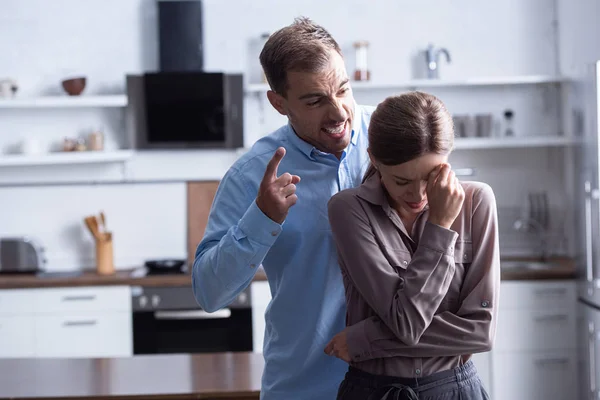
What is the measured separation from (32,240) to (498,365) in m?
3.06

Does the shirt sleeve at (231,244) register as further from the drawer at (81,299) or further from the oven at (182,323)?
the drawer at (81,299)

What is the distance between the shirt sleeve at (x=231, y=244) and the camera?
1554 mm

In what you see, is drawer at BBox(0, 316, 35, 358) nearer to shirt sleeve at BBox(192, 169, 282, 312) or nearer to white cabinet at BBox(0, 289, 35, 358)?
white cabinet at BBox(0, 289, 35, 358)

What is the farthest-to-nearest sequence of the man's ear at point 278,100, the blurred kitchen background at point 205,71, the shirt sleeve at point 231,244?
the blurred kitchen background at point 205,71 < the man's ear at point 278,100 < the shirt sleeve at point 231,244

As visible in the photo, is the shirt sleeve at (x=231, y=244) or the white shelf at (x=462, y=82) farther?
the white shelf at (x=462, y=82)

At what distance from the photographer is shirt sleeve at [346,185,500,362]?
149 centimetres

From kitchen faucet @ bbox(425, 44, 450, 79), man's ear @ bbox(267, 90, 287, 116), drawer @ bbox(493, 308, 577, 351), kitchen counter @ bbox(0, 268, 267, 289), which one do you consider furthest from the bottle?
man's ear @ bbox(267, 90, 287, 116)

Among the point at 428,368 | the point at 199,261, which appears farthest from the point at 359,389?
the point at 199,261

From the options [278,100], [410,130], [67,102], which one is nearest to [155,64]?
[67,102]

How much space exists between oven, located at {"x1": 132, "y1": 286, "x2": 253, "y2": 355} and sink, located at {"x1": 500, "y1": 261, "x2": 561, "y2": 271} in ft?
5.50

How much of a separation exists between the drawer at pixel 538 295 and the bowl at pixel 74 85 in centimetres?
296

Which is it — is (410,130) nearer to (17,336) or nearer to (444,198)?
(444,198)

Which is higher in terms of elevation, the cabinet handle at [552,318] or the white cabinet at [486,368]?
the cabinet handle at [552,318]

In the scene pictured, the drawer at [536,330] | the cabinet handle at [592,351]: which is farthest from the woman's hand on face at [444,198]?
the drawer at [536,330]
